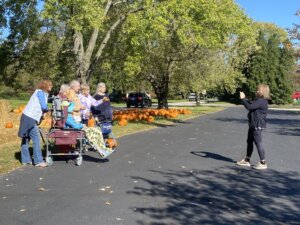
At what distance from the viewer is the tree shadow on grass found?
595 cm

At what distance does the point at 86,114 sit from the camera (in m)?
11.9

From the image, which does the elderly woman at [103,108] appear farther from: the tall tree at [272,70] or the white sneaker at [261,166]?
the tall tree at [272,70]

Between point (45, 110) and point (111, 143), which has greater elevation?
point (45, 110)

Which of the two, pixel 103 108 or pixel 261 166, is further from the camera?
pixel 103 108

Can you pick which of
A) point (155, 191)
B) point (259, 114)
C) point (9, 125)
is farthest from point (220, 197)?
point (9, 125)

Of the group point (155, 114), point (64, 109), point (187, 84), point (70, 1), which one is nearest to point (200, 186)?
point (64, 109)

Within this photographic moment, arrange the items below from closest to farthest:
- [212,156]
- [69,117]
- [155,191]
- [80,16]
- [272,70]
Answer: [155,191] < [69,117] < [212,156] < [80,16] < [272,70]

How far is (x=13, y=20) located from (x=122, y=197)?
14.5 metres

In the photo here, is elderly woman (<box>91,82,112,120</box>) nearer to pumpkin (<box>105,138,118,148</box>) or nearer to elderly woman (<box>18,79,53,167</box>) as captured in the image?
pumpkin (<box>105,138,118,148</box>)

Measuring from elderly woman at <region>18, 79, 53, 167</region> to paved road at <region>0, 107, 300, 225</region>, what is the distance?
409 millimetres

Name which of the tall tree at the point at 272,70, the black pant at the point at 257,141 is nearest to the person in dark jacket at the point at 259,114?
the black pant at the point at 257,141

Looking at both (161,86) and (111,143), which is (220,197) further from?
(161,86)

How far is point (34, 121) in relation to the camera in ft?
31.3

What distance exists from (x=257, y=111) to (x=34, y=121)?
4680mm
